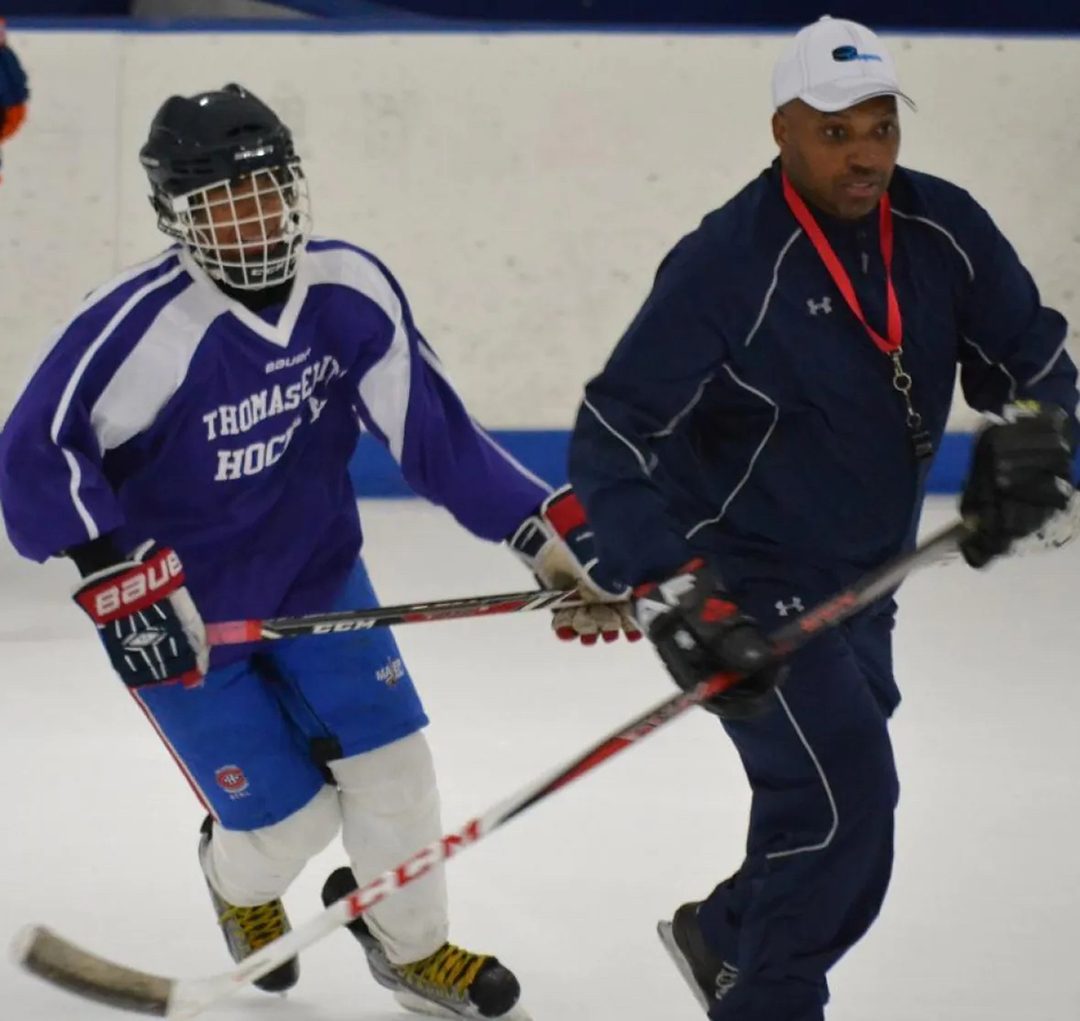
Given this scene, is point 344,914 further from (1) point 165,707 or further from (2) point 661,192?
(2) point 661,192

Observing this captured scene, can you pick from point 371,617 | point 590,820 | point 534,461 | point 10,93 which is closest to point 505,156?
point 534,461

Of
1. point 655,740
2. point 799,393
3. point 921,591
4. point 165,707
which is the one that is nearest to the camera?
point 799,393

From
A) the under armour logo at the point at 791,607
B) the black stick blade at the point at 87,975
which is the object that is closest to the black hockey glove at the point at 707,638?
the under armour logo at the point at 791,607

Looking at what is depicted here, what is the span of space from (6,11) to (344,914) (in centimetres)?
568

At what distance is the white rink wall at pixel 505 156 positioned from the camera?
17.4 feet

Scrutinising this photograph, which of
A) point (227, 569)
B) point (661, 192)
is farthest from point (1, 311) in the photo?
point (227, 569)

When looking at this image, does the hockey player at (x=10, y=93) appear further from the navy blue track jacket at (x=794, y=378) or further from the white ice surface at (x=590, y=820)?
the navy blue track jacket at (x=794, y=378)

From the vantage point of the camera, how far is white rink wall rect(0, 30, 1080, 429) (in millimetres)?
5301

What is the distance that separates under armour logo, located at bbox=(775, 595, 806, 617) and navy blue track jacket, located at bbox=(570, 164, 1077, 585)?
0.04 m

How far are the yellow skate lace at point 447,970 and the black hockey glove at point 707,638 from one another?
0.72 metres

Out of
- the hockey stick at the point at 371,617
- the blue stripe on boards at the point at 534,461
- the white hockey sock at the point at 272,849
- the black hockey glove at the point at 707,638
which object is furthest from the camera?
the blue stripe on boards at the point at 534,461

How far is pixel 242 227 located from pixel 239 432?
9.9 inches

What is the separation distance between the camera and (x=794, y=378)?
2445 millimetres

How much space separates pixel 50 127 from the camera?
5.34m
